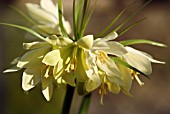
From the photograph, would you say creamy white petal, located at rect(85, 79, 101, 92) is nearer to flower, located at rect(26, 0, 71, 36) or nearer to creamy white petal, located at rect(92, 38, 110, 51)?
creamy white petal, located at rect(92, 38, 110, 51)

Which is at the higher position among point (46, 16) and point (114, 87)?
point (46, 16)

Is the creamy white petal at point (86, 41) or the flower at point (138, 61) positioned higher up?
the creamy white petal at point (86, 41)

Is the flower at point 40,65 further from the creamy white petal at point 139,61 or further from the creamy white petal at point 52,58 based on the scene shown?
the creamy white petal at point 139,61

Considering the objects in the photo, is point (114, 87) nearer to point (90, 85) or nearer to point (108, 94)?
point (90, 85)

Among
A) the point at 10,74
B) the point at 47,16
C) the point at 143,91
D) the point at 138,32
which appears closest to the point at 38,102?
the point at 10,74

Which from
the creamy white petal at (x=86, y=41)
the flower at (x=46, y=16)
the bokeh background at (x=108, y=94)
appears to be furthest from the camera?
the bokeh background at (x=108, y=94)

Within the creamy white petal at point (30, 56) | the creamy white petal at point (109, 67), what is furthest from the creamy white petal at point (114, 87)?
the creamy white petal at point (30, 56)

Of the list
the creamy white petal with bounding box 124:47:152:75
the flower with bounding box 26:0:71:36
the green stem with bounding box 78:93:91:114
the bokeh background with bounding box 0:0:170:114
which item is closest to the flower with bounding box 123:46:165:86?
the creamy white petal with bounding box 124:47:152:75

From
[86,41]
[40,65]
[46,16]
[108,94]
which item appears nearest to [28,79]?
[40,65]

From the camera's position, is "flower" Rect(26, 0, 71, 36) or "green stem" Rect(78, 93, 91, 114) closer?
"green stem" Rect(78, 93, 91, 114)
